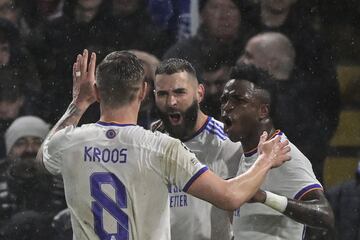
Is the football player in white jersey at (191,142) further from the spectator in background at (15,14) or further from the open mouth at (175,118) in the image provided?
the spectator in background at (15,14)

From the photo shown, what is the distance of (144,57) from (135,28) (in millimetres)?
399

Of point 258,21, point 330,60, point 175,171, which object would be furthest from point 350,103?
point 175,171

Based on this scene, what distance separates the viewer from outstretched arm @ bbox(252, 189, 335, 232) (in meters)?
4.49

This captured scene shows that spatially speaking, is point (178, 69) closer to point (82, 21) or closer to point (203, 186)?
point (203, 186)

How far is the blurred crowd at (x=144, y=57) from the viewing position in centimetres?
716

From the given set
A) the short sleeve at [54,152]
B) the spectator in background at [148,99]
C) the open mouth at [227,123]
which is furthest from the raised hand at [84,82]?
the spectator in background at [148,99]

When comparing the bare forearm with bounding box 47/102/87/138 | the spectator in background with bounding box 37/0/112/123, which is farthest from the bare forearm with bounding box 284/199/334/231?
the spectator in background with bounding box 37/0/112/123

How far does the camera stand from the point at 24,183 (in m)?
7.30

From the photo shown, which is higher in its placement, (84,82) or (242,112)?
(84,82)

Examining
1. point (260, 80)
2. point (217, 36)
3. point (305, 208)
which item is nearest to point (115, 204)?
point (305, 208)

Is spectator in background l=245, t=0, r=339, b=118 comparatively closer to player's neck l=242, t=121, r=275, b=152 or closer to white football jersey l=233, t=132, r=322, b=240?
player's neck l=242, t=121, r=275, b=152

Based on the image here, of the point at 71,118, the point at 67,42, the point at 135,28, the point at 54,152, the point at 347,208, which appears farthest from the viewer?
the point at 67,42

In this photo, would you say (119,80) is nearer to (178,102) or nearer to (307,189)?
(307,189)

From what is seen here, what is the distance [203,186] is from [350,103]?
11.6 feet
